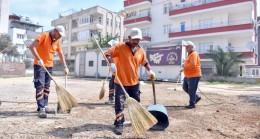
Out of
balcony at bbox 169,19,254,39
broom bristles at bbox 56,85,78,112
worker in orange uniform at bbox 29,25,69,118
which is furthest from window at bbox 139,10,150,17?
broom bristles at bbox 56,85,78,112

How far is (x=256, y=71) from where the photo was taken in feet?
89.6

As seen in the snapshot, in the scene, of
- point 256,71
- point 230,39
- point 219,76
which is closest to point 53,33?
point 219,76

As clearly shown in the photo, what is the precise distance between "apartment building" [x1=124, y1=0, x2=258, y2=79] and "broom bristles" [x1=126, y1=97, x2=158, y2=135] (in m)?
18.3

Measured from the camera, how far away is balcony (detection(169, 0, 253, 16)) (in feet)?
84.8

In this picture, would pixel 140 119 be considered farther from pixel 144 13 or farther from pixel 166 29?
pixel 144 13

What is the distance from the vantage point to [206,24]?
28391 mm

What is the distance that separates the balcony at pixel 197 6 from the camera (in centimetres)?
2584

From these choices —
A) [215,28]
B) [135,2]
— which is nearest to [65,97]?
[215,28]

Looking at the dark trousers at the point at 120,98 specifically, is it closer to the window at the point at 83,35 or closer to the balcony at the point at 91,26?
the balcony at the point at 91,26

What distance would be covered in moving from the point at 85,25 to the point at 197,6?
20.2 metres

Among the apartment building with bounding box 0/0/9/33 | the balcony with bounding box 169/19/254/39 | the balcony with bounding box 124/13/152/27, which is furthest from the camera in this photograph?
the apartment building with bounding box 0/0/9/33

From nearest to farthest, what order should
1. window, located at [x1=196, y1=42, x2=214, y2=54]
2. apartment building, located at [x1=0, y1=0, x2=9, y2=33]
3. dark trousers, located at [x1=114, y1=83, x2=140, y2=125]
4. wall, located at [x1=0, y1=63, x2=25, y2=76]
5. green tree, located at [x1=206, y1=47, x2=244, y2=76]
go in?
1. dark trousers, located at [x1=114, y1=83, x2=140, y2=125]
2. green tree, located at [x1=206, y1=47, x2=244, y2=76]
3. wall, located at [x1=0, y1=63, x2=25, y2=76]
4. window, located at [x1=196, y1=42, x2=214, y2=54]
5. apartment building, located at [x1=0, y1=0, x2=9, y2=33]

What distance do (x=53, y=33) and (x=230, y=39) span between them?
25.8 metres

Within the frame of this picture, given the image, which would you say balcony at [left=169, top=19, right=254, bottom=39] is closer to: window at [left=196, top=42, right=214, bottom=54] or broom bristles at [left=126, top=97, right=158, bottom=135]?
window at [left=196, top=42, right=214, bottom=54]
